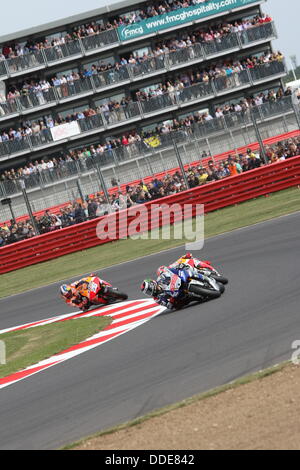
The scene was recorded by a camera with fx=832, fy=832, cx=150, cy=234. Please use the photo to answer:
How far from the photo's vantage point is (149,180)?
28859 millimetres

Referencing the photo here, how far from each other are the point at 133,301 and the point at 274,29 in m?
34.4

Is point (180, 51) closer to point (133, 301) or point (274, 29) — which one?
point (274, 29)

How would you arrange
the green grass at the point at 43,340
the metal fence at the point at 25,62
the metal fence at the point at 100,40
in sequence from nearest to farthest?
the green grass at the point at 43,340 → the metal fence at the point at 25,62 → the metal fence at the point at 100,40

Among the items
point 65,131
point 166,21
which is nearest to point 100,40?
point 166,21

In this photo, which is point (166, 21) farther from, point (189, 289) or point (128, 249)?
point (189, 289)

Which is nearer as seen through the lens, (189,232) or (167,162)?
(189,232)

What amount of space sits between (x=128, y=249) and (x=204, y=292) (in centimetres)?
1036

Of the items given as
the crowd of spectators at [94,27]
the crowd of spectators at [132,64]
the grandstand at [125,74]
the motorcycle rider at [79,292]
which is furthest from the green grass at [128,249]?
the crowd of spectators at [94,27]

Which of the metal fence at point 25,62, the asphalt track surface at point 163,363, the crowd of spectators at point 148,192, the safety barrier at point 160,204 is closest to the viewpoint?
the asphalt track surface at point 163,363

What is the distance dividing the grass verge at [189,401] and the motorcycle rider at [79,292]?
Result: 716cm

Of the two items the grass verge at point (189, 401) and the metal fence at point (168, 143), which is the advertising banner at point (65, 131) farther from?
the grass verge at point (189, 401)

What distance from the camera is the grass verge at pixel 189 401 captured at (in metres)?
7.29
